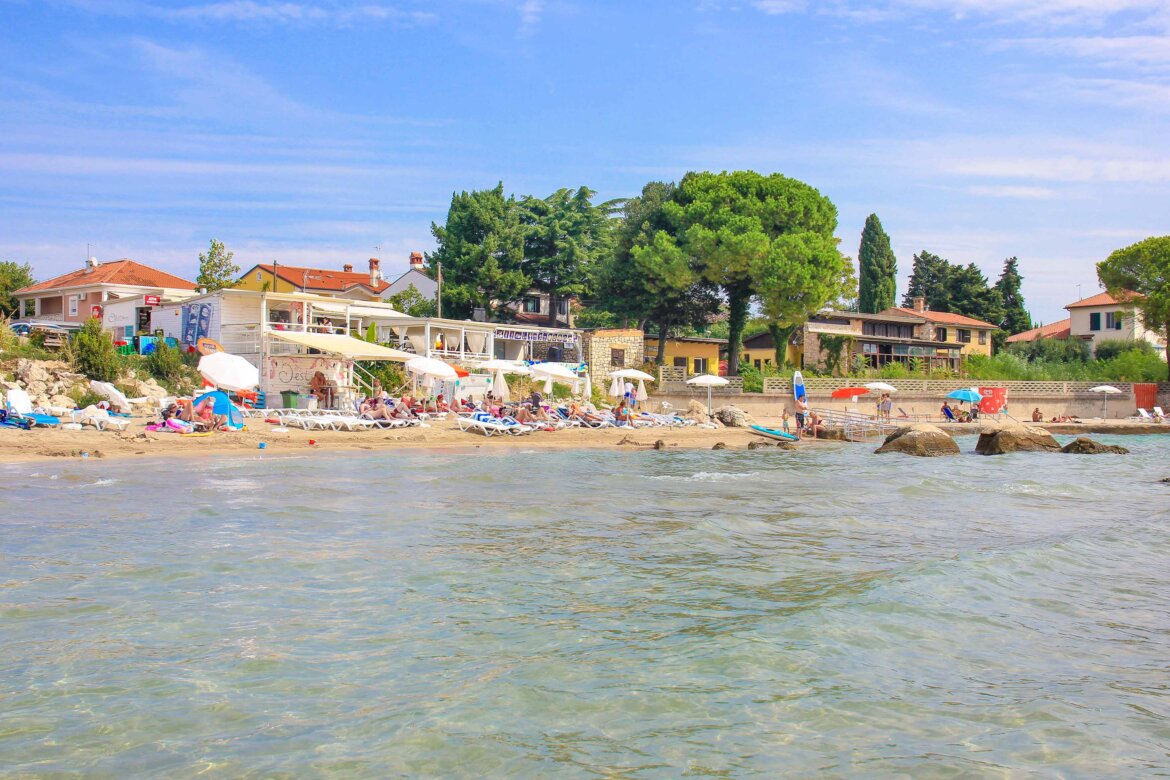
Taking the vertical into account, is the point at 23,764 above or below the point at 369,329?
below

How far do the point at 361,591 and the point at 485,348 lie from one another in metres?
33.3

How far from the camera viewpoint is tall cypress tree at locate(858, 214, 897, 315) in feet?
197

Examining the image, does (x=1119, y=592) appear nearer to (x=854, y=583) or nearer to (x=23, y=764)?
(x=854, y=583)

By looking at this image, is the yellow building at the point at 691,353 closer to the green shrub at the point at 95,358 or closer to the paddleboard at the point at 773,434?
the paddleboard at the point at 773,434

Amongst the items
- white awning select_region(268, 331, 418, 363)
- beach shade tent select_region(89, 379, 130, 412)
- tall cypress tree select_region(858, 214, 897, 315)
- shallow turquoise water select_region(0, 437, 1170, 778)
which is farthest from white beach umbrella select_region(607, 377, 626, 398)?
tall cypress tree select_region(858, 214, 897, 315)

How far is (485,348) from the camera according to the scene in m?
40.5

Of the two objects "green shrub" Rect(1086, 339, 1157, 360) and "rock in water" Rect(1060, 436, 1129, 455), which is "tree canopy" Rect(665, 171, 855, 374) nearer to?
"rock in water" Rect(1060, 436, 1129, 455)

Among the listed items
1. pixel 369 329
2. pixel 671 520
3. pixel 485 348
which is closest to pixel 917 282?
pixel 485 348

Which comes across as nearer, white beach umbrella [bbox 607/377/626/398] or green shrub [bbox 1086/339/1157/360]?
white beach umbrella [bbox 607/377/626/398]

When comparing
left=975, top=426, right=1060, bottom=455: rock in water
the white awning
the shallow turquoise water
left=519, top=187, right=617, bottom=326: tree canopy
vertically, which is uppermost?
left=519, top=187, right=617, bottom=326: tree canopy

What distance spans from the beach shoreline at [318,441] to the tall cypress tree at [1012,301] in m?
43.9

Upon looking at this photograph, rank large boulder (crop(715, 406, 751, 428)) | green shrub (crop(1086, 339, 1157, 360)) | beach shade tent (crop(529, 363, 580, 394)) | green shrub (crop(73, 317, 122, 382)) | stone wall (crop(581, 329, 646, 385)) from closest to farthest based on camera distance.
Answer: green shrub (crop(73, 317, 122, 382)), beach shade tent (crop(529, 363, 580, 394)), large boulder (crop(715, 406, 751, 428)), stone wall (crop(581, 329, 646, 385)), green shrub (crop(1086, 339, 1157, 360))

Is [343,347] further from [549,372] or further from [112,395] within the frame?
[549,372]

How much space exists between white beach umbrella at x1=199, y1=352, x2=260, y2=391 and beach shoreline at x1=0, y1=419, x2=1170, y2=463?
121cm
